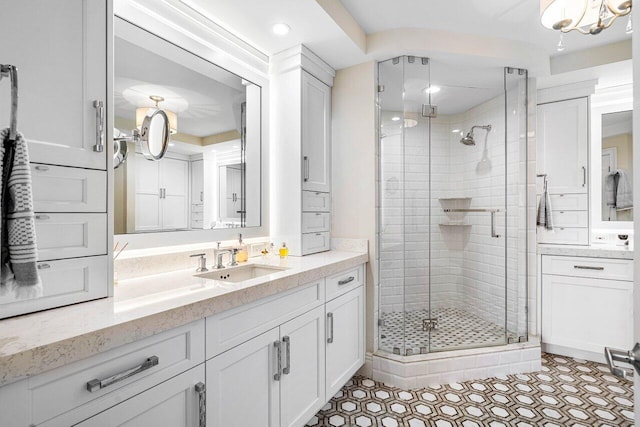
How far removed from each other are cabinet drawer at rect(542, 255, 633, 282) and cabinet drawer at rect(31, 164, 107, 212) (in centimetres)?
326

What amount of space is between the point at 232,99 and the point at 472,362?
2.56 meters

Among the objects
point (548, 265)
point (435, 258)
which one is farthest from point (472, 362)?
point (548, 265)

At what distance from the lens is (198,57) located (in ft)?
6.59

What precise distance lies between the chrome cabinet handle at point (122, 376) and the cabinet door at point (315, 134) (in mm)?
1583

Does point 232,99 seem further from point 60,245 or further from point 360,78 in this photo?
point 60,245

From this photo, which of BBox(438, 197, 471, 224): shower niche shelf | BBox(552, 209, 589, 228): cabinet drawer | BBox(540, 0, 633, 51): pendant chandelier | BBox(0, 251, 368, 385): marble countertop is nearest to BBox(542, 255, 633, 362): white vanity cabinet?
BBox(552, 209, 589, 228): cabinet drawer

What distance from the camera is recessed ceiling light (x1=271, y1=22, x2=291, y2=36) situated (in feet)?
6.86

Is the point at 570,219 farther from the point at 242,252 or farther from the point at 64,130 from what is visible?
the point at 64,130

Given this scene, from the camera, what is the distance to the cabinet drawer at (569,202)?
2.97m

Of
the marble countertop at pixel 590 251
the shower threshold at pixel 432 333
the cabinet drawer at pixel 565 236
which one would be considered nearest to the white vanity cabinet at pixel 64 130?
the shower threshold at pixel 432 333

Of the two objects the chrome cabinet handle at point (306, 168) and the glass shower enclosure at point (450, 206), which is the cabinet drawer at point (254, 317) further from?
the glass shower enclosure at point (450, 206)

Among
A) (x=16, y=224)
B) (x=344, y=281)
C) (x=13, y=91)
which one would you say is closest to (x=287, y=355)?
(x=344, y=281)

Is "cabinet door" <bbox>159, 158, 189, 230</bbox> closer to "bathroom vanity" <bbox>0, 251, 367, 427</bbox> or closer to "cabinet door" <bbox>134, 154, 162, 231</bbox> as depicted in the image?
"cabinet door" <bbox>134, 154, 162, 231</bbox>

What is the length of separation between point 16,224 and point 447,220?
2.78 m
